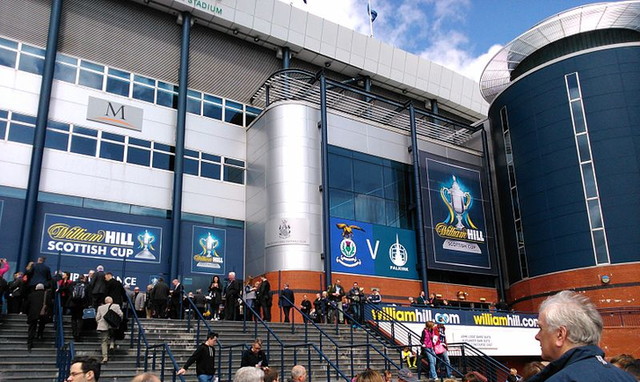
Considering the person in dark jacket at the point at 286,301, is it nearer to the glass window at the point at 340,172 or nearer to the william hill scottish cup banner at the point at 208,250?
the william hill scottish cup banner at the point at 208,250

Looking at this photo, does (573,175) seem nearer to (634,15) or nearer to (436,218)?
(436,218)

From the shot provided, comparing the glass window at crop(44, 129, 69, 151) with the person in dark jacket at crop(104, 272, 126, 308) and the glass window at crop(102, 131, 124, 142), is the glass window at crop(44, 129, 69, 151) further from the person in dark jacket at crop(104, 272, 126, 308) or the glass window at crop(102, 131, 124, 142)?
the person in dark jacket at crop(104, 272, 126, 308)

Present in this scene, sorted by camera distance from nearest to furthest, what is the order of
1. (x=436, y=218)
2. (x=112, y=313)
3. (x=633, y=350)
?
(x=112, y=313), (x=633, y=350), (x=436, y=218)

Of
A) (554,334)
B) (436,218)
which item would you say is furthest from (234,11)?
(554,334)

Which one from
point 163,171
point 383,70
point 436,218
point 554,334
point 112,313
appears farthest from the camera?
point 383,70

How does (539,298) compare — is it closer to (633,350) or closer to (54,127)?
(633,350)

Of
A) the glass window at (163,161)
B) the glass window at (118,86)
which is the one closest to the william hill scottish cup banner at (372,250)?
the glass window at (163,161)

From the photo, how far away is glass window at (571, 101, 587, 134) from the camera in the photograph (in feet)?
102

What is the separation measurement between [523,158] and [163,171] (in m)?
19.6

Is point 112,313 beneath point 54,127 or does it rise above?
beneath

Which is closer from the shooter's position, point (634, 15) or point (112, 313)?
point (112, 313)

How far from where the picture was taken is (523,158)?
3322 centimetres

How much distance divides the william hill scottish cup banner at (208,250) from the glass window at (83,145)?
5951mm

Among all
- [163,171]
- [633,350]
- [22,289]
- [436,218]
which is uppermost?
[163,171]
